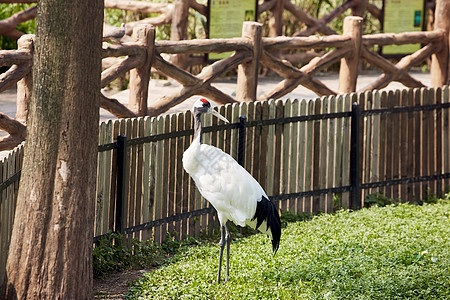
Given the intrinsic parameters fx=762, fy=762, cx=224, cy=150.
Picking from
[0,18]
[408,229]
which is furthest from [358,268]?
[0,18]

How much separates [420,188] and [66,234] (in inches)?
224

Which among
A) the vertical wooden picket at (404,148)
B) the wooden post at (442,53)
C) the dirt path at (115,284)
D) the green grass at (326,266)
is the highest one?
the wooden post at (442,53)

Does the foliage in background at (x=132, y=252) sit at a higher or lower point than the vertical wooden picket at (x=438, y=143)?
lower

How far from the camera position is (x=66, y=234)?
19.4ft

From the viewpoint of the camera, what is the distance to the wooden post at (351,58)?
10805mm

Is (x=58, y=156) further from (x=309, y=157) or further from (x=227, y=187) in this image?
(x=309, y=157)

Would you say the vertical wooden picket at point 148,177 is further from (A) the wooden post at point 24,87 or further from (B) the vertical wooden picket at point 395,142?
(B) the vertical wooden picket at point 395,142

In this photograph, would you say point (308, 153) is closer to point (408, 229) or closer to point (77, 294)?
point (408, 229)

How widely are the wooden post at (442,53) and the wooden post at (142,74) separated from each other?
5.37 metres

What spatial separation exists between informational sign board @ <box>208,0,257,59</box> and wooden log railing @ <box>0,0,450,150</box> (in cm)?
107

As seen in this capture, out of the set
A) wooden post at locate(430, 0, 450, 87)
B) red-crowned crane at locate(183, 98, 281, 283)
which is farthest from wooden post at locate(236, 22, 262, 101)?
wooden post at locate(430, 0, 450, 87)

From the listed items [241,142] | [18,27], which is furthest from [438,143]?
[18,27]

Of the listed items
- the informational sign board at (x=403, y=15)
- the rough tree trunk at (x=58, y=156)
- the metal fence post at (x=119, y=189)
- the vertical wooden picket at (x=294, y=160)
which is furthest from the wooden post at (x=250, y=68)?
the informational sign board at (x=403, y=15)

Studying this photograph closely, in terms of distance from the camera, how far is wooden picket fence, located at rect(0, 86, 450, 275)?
24.7ft
